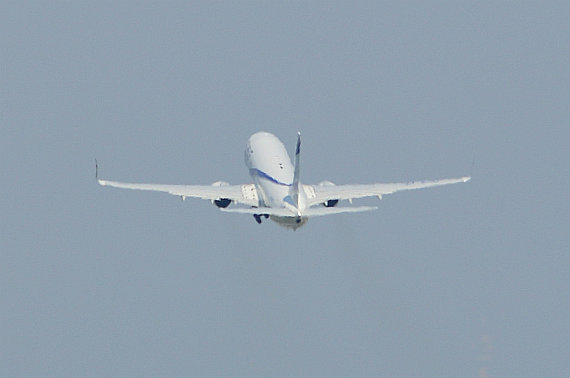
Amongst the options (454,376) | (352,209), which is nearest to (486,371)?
(454,376)

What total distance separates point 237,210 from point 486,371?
27.4 meters

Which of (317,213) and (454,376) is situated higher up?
(317,213)

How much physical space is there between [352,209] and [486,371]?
780 inches

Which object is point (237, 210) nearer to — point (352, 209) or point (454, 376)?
point (352, 209)

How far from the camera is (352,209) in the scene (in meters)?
196

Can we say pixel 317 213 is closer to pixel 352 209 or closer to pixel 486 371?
pixel 352 209

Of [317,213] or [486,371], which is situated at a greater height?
[317,213]

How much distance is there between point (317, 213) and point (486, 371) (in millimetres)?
21291

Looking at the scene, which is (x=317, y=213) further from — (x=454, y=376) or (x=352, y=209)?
(x=454, y=376)

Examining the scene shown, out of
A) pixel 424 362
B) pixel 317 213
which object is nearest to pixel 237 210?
pixel 317 213

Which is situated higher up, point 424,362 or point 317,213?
point 317,213

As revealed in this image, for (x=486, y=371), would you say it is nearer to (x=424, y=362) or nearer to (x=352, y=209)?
(x=424, y=362)

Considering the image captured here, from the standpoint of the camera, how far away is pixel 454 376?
198 metres

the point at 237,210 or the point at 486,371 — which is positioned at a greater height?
the point at 237,210
